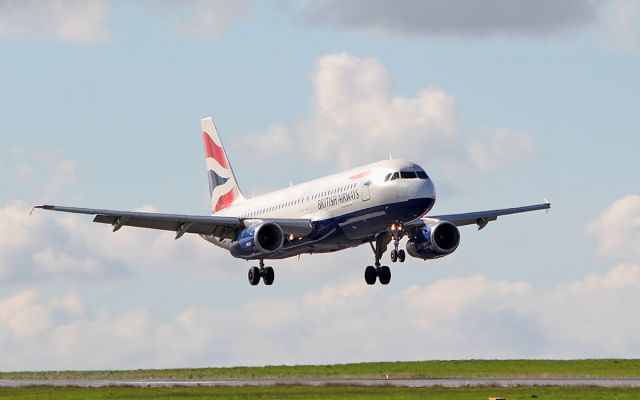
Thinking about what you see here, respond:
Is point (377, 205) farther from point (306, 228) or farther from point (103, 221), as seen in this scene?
point (103, 221)

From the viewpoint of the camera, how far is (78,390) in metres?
67.2

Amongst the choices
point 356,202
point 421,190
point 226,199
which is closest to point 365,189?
point 356,202

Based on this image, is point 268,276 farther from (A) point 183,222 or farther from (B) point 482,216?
(B) point 482,216

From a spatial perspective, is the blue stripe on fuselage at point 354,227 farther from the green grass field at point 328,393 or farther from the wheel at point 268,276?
the green grass field at point 328,393

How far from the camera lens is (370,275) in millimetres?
85750

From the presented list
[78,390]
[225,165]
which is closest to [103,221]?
[78,390]

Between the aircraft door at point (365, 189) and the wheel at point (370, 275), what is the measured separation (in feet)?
29.4

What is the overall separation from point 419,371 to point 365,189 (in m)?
9.96

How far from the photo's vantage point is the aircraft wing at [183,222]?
8012 cm

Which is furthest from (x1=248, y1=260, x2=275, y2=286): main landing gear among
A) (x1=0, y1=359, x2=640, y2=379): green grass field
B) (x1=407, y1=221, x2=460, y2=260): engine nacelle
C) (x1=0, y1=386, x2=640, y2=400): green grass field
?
(x1=0, y1=386, x2=640, y2=400): green grass field

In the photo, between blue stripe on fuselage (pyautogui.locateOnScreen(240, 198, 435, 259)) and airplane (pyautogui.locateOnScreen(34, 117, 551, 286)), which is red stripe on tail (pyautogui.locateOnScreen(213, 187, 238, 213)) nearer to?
airplane (pyautogui.locateOnScreen(34, 117, 551, 286))

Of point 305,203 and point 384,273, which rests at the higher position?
point 305,203

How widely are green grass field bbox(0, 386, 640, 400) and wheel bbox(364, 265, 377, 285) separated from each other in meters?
20.7

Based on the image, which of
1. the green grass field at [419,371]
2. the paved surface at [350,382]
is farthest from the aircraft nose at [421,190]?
the paved surface at [350,382]
